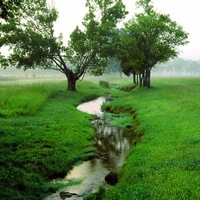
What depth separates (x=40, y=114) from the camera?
2677 cm

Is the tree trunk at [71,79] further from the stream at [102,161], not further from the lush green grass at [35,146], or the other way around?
the stream at [102,161]

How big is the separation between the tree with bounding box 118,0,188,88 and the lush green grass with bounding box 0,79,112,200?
2991cm

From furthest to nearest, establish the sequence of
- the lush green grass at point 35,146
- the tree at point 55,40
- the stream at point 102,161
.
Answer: the tree at point 55,40, the stream at point 102,161, the lush green grass at point 35,146

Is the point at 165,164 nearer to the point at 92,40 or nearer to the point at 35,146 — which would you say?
the point at 35,146

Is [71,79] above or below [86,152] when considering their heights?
above

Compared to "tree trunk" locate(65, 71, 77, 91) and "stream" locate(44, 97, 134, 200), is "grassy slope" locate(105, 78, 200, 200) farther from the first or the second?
"tree trunk" locate(65, 71, 77, 91)

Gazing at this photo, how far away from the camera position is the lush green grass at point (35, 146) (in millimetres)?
12547

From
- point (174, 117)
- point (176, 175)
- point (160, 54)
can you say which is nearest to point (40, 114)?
point (174, 117)

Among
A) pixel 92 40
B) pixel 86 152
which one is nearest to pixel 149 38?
pixel 92 40

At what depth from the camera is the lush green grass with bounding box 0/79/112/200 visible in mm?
12547

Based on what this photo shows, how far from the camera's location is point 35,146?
1750 centimetres

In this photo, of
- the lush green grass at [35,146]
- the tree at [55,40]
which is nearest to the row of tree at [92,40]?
the tree at [55,40]

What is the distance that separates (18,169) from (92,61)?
42110mm

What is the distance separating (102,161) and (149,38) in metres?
40.4
